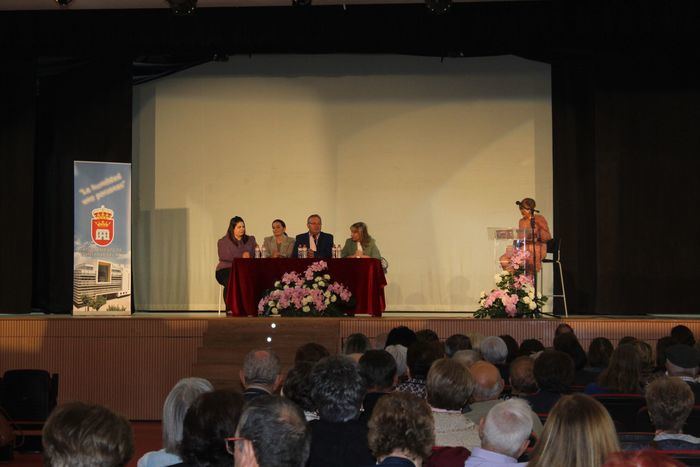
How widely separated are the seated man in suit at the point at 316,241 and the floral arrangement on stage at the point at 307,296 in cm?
102

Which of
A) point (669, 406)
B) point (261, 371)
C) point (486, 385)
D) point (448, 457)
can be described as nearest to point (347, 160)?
point (486, 385)

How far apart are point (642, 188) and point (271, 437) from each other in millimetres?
9773

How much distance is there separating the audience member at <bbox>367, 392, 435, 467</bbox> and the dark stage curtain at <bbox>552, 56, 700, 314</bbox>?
8.74m

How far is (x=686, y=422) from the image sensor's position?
4059 mm

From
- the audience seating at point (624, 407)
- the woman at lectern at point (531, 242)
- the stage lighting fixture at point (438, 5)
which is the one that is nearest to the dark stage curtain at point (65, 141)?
the stage lighting fixture at point (438, 5)

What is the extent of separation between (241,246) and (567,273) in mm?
4114

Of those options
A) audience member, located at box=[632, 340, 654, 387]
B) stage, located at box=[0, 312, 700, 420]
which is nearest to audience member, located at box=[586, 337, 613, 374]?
audience member, located at box=[632, 340, 654, 387]

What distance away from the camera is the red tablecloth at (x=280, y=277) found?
9.32 metres

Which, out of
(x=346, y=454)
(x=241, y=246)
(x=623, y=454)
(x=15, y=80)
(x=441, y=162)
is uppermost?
(x=15, y=80)

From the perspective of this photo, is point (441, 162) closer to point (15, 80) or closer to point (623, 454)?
point (15, 80)

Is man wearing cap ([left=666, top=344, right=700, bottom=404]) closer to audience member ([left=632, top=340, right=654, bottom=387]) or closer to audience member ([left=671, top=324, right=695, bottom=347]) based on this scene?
audience member ([left=632, top=340, right=654, bottom=387])

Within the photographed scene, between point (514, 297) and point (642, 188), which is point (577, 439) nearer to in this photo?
point (514, 297)

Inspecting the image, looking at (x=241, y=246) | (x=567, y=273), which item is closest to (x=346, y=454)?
(x=241, y=246)

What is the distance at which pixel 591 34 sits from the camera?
31.5 ft
